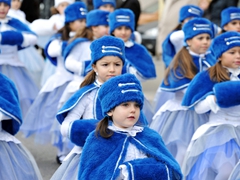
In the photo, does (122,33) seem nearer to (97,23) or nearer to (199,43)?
(97,23)

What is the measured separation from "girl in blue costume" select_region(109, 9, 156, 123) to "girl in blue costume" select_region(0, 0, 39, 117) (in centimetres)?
133

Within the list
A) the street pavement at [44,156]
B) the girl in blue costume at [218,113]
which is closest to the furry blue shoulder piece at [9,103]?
the girl in blue costume at [218,113]

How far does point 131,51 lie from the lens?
8.83 m

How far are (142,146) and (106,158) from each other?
28 cm

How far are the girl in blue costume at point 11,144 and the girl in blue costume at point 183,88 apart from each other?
5.74ft

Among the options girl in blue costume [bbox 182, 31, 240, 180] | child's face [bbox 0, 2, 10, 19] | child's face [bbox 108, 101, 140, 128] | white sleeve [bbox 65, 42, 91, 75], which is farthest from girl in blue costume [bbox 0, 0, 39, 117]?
child's face [bbox 108, 101, 140, 128]

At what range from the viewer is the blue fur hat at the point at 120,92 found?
545cm

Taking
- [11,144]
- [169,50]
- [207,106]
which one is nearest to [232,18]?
[169,50]

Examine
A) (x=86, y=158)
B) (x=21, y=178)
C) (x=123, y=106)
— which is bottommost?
(x=21, y=178)

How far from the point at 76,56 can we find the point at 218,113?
2.56 metres

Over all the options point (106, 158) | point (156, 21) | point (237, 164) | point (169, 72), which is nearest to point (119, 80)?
point (106, 158)

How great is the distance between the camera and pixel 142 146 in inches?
216

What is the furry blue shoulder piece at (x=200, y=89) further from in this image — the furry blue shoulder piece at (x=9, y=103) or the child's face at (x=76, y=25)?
the child's face at (x=76, y=25)

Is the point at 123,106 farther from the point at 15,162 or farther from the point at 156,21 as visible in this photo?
the point at 156,21
